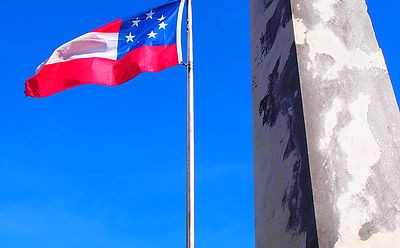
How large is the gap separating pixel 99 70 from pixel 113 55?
0.33 metres

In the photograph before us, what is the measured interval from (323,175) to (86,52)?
6.64 metres

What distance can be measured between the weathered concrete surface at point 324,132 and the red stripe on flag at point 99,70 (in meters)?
4.69

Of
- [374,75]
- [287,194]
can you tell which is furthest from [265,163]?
[374,75]

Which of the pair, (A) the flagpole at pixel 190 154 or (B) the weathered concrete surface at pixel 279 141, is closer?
(B) the weathered concrete surface at pixel 279 141

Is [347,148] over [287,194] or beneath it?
over

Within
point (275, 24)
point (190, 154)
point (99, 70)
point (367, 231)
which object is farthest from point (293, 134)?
point (99, 70)

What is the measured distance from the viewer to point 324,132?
100 inches

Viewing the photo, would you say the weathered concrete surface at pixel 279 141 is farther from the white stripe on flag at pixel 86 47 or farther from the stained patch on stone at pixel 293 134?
the white stripe on flag at pixel 86 47

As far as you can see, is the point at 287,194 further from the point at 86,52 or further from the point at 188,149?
the point at 86,52

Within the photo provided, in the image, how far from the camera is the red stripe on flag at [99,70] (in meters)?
7.88

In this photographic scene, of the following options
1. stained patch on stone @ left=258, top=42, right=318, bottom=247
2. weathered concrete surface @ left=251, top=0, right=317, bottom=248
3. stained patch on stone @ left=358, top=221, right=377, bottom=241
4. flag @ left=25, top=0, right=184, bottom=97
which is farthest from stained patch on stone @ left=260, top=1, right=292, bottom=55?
flag @ left=25, top=0, right=184, bottom=97

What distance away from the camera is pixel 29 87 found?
8.30 m

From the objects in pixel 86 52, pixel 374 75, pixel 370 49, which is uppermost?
pixel 86 52

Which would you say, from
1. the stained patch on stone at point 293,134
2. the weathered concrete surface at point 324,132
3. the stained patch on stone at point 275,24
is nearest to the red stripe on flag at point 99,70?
the stained patch on stone at point 275,24
